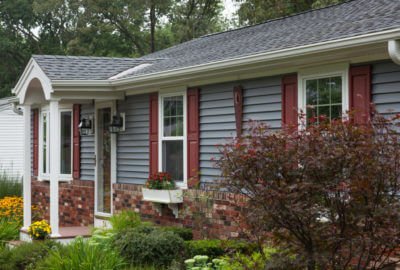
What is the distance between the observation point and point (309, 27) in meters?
9.80

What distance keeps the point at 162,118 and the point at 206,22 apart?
19.5 meters

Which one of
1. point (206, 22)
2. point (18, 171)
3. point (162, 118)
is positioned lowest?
point (18, 171)

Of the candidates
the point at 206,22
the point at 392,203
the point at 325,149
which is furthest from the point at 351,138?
the point at 206,22

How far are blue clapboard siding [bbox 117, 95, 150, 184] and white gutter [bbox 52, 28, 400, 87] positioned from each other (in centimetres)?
63

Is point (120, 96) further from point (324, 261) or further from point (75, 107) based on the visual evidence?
point (324, 261)

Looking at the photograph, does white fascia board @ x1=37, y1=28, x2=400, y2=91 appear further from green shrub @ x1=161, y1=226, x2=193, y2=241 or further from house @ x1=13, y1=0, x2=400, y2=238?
green shrub @ x1=161, y1=226, x2=193, y2=241

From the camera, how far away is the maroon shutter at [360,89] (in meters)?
7.72

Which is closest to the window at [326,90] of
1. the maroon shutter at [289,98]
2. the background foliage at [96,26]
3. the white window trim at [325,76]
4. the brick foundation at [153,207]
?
the white window trim at [325,76]

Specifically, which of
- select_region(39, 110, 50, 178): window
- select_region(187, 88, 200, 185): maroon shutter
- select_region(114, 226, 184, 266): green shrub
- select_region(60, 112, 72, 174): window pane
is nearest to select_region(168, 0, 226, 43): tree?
select_region(39, 110, 50, 178): window

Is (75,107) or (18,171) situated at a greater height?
(75,107)

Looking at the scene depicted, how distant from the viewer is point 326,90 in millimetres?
8352

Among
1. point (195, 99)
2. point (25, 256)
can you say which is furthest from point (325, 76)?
point (25, 256)

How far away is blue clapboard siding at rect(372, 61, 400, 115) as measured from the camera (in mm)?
7441

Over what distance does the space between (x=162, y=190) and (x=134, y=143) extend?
5.89 ft
